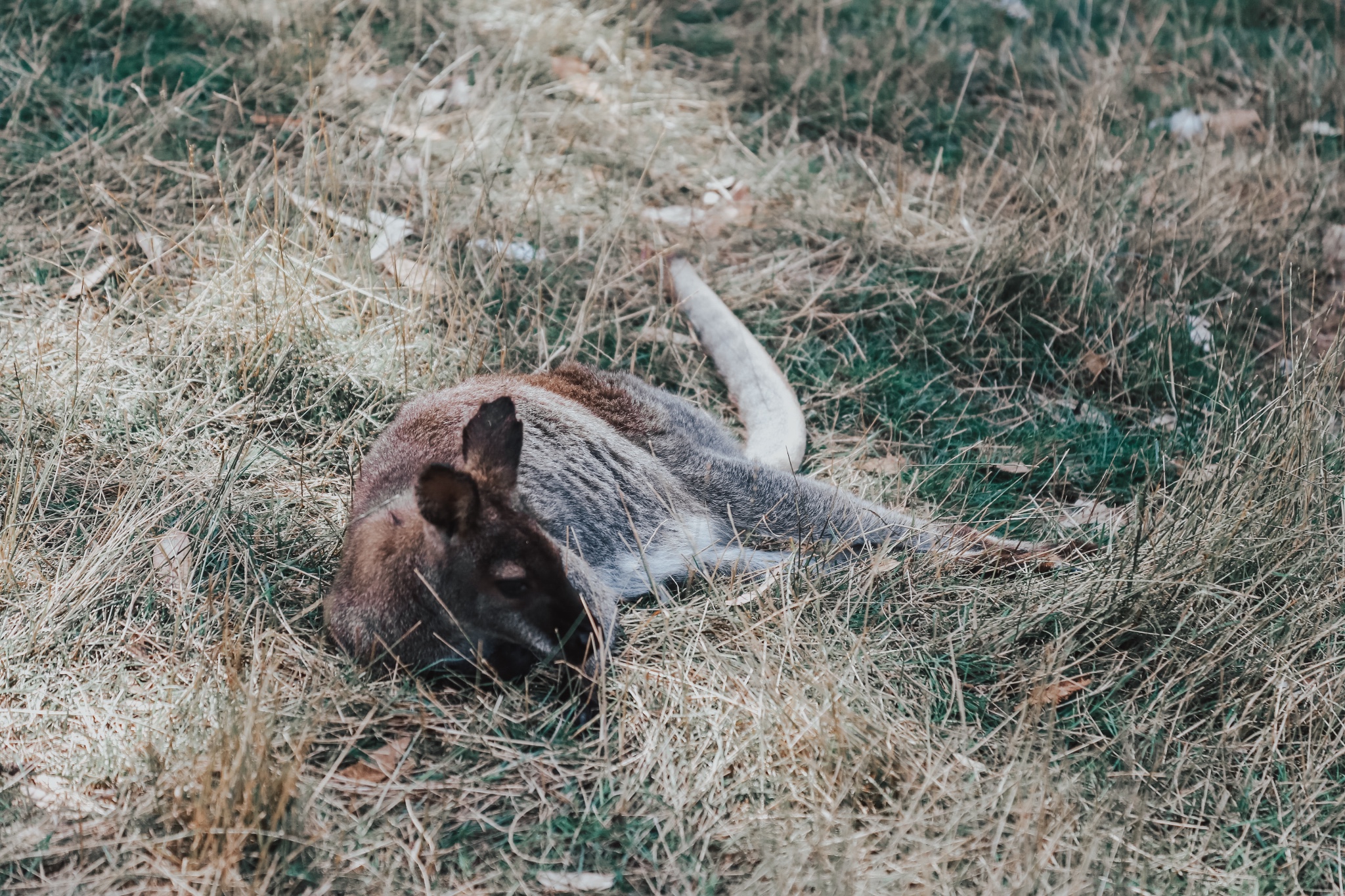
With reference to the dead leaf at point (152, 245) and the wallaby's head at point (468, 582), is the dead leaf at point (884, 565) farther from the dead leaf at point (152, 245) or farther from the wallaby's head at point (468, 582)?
the dead leaf at point (152, 245)

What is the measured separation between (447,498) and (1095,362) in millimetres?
2846

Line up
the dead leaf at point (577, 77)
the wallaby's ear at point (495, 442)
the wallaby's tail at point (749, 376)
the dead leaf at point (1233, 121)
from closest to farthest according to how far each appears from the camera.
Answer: the wallaby's ear at point (495, 442)
the wallaby's tail at point (749, 376)
the dead leaf at point (577, 77)
the dead leaf at point (1233, 121)

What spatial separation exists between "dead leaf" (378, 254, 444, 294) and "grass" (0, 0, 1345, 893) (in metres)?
0.05

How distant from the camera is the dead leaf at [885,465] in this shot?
12.8 feet

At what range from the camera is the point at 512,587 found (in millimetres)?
2627

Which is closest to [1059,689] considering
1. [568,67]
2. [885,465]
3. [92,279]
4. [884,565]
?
[884,565]

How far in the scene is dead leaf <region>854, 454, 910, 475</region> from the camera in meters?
3.90

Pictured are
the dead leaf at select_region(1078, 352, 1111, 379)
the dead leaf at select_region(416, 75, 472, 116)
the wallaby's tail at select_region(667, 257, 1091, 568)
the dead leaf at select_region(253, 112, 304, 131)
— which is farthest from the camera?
the dead leaf at select_region(416, 75, 472, 116)

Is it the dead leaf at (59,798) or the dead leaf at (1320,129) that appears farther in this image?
the dead leaf at (1320,129)

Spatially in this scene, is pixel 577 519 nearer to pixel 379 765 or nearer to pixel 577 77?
pixel 379 765

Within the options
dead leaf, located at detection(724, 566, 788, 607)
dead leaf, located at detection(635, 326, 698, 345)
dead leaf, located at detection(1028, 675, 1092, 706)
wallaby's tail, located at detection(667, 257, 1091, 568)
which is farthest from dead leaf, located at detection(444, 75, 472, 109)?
dead leaf, located at detection(1028, 675, 1092, 706)

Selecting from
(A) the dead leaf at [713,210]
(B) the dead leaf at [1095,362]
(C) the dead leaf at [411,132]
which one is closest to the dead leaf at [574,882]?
(B) the dead leaf at [1095,362]

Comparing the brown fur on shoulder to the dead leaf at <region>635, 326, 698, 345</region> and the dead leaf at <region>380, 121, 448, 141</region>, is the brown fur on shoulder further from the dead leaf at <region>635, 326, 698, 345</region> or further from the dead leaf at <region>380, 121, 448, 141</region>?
the dead leaf at <region>380, 121, 448, 141</region>

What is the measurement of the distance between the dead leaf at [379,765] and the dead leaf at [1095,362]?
3.02m
